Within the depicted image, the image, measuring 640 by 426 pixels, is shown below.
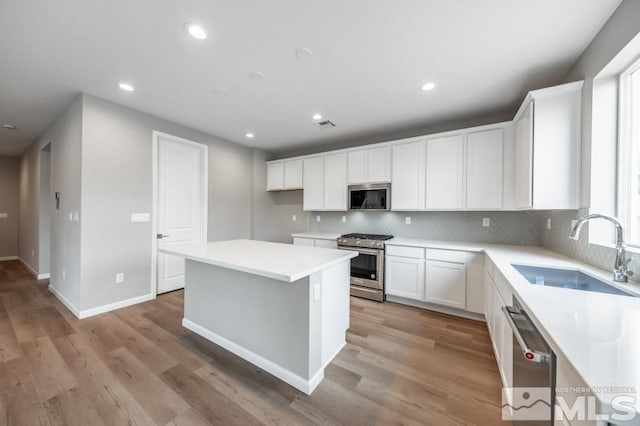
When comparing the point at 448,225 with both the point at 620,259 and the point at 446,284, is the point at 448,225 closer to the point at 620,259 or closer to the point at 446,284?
the point at 446,284

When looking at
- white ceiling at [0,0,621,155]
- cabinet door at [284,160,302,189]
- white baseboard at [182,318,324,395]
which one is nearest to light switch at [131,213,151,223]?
white ceiling at [0,0,621,155]

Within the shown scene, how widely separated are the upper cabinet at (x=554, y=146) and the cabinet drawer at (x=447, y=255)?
36.3 inches

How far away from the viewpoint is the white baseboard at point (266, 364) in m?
1.72

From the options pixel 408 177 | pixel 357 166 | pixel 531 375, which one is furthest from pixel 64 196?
pixel 531 375

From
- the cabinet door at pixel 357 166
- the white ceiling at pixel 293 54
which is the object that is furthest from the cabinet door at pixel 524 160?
the cabinet door at pixel 357 166

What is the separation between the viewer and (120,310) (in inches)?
118

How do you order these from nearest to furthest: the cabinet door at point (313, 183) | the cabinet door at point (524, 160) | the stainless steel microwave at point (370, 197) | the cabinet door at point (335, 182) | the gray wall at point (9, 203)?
the cabinet door at point (524, 160)
the stainless steel microwave at point (370, 197)
the cabinet door at point (335, 182)
the cabinet door at point (313, 183)
the gray wall at point (9, 203)

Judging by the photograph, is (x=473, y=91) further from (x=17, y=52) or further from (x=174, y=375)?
(x=17, y=52)

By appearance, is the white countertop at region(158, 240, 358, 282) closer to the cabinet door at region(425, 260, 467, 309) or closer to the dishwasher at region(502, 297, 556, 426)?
the dishwasher at region(502, 297, 556, 426)

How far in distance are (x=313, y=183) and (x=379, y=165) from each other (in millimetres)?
1300

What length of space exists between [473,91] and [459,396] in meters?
2.91

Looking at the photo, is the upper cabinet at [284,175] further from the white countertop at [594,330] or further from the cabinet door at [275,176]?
the white countertop at [594,330]

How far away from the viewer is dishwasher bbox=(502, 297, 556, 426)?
0.94m

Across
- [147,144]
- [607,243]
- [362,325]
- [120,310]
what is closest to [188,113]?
[147,144]
